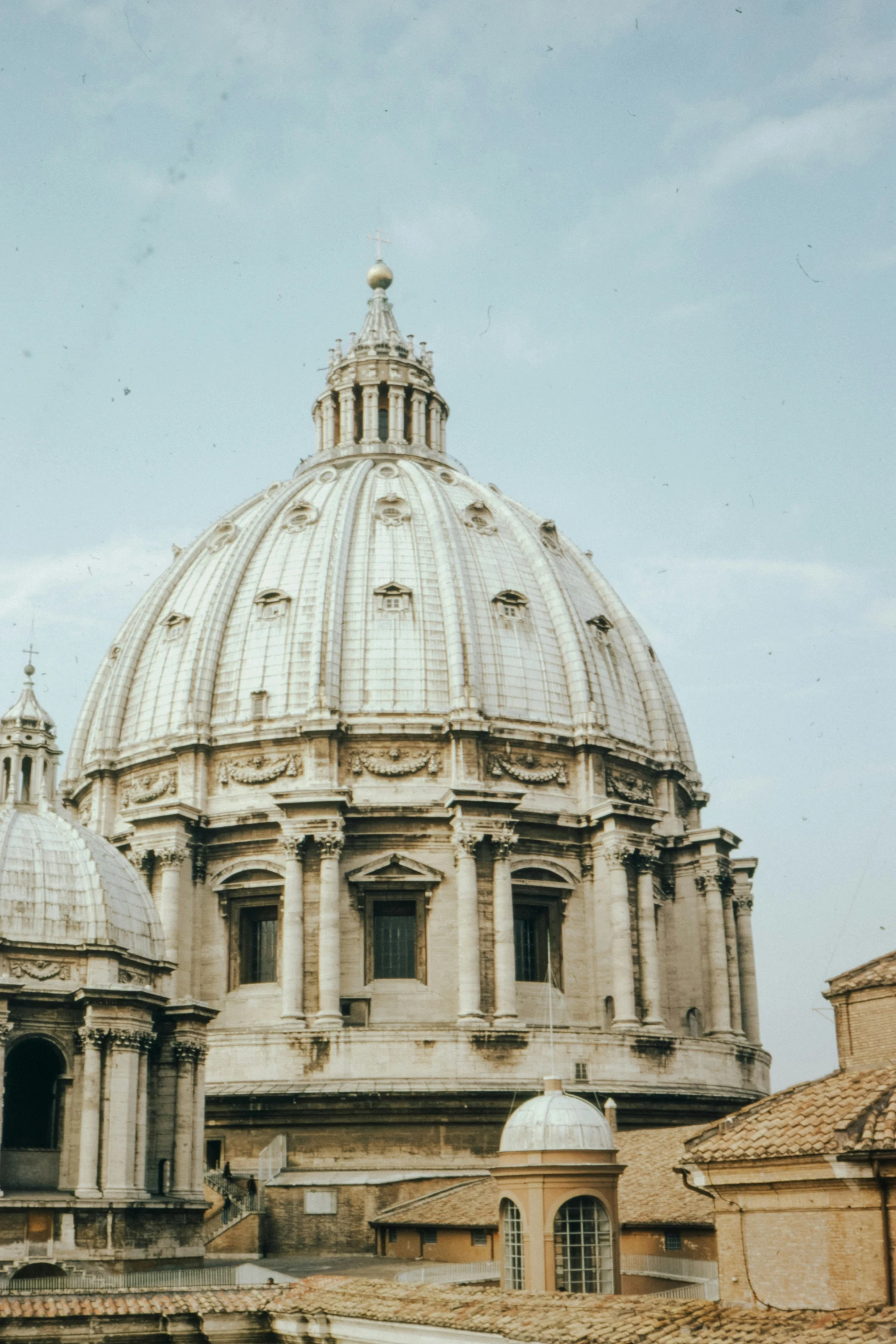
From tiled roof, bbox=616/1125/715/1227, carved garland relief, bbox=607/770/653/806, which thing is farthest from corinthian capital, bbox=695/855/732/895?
tiled roof, bbox=616/1125/715/1227

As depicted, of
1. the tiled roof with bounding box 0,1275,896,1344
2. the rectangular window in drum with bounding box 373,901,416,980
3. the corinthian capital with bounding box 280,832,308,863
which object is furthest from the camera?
the rectangular window in drum with bounding box 373,901,416,980

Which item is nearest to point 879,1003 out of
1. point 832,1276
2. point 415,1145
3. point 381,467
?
point 832,1276

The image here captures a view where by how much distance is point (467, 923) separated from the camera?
55.1 meters

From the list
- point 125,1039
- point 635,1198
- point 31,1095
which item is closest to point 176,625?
point 125,1039

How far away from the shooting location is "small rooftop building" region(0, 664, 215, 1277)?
35750mm

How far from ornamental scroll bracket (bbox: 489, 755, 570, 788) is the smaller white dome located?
2453 centimetres

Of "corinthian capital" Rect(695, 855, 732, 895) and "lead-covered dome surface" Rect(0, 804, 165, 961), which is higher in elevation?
"corinthian capital" Rect(695, 855, 732, 895)

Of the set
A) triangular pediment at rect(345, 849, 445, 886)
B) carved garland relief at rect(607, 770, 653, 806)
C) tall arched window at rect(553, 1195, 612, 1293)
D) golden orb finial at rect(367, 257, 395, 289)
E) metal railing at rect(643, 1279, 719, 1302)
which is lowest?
metal railing at rect(643, 1279, 719, 1302)

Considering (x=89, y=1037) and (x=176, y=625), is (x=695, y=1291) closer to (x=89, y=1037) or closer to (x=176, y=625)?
(x=89, y=1037)

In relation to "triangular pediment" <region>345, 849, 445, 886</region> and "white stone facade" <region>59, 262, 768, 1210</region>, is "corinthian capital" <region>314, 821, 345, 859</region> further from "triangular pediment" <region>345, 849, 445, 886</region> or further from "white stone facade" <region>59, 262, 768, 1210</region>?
"triangular pediment" <region>345, 849, 445, 886</region>

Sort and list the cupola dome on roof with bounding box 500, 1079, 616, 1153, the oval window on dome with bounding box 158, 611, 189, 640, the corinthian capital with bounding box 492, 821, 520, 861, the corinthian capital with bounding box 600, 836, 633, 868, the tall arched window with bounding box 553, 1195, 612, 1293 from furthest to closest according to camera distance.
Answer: the oval window on dome with bounding box 158, 611, 189, 640, the corinthian capital with bounding box 600, 836, 633, 868, the corinthian capital with bounding box 492, 821, 520, 861, the cupola dome on roof with bounding box 500, 1079, 616, 1153, the tall arched window with bounding box 553, 1195, 612, 1293

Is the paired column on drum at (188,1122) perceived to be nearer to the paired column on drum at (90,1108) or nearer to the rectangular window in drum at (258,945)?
the paired column on drum at (90,1108)

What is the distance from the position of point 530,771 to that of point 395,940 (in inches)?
324

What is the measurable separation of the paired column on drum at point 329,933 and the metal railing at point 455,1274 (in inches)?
570
